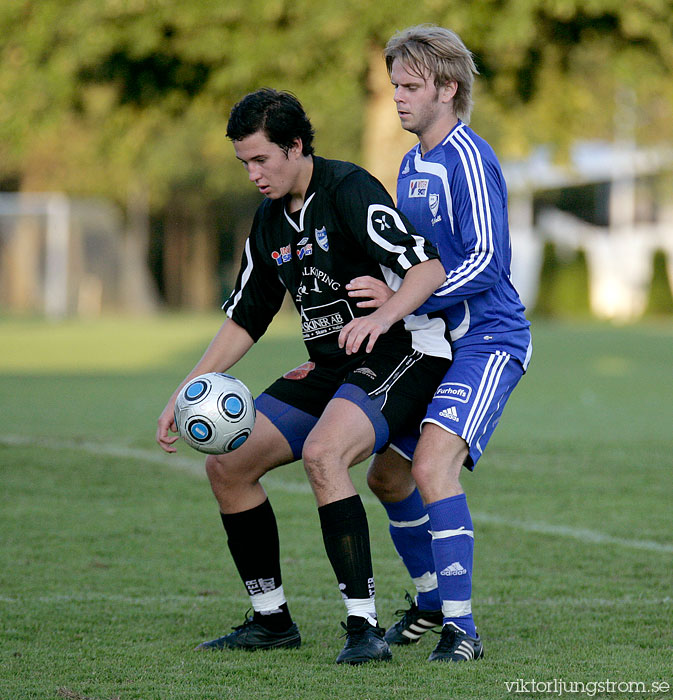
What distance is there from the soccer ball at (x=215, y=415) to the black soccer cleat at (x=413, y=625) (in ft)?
3.35

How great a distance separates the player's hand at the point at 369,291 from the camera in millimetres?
4707

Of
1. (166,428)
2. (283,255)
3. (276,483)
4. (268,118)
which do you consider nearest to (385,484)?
(166,428)

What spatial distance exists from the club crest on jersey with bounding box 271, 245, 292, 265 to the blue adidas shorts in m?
0.76

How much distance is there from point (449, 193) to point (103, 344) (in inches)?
809

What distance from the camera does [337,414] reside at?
461 cm

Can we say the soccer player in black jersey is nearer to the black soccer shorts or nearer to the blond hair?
the black soccer shorts

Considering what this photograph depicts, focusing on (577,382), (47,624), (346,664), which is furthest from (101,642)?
(577,382)

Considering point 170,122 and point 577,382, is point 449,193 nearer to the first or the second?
point 577,382

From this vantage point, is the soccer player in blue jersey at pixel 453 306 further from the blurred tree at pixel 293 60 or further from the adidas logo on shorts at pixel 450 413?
the blurred tree at pixel 293 60

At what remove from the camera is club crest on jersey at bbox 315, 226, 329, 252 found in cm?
481

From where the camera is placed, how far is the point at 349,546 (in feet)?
15.1

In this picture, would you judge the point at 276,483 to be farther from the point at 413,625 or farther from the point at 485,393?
the point at 485,393

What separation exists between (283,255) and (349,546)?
1.17m

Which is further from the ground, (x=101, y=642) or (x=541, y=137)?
(x=541, y=137)
